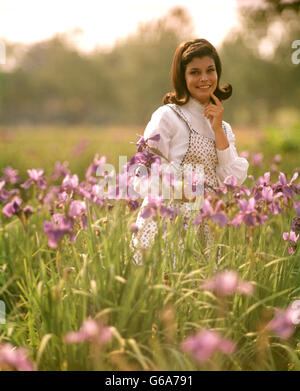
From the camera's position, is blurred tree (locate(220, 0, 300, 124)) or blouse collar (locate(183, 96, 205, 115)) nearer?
blouse collar (locate(183, 96, 205, 115))

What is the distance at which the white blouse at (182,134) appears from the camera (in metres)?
2.72

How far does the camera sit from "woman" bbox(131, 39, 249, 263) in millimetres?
2699

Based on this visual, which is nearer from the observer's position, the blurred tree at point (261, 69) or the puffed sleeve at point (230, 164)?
the puffed sleeve at point (230, 164)

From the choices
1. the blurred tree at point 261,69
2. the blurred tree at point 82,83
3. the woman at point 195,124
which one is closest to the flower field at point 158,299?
the woman at point 195,124

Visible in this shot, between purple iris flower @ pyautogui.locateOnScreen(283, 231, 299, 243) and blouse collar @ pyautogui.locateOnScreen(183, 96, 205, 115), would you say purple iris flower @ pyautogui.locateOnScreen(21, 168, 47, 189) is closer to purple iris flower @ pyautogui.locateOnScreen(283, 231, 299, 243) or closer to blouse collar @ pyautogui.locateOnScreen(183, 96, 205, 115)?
blouse collar @ pyautogui.locateOnScreen(183, 96, 205, 115)

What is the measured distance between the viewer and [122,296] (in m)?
1.99

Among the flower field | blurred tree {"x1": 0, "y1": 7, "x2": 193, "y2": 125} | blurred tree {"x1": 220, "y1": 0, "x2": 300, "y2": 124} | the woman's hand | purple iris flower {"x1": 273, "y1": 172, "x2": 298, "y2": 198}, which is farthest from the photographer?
blurred tree {"x1": 0, "y1": 7, "x2": 193, "y2": 125}

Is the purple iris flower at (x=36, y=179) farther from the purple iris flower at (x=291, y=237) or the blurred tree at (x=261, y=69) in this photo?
the blurred tree at (x=261, y=69)

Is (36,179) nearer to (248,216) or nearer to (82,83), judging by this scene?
(248,216)

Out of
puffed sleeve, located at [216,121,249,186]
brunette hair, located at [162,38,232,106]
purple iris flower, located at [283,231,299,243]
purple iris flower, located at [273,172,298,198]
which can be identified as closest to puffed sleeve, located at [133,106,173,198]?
brunette hair, located at [162,38,232,106]

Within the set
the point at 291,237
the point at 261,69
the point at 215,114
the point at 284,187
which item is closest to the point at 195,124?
the point at 215,114

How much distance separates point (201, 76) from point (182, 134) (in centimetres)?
39

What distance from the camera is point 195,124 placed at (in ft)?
9.35
